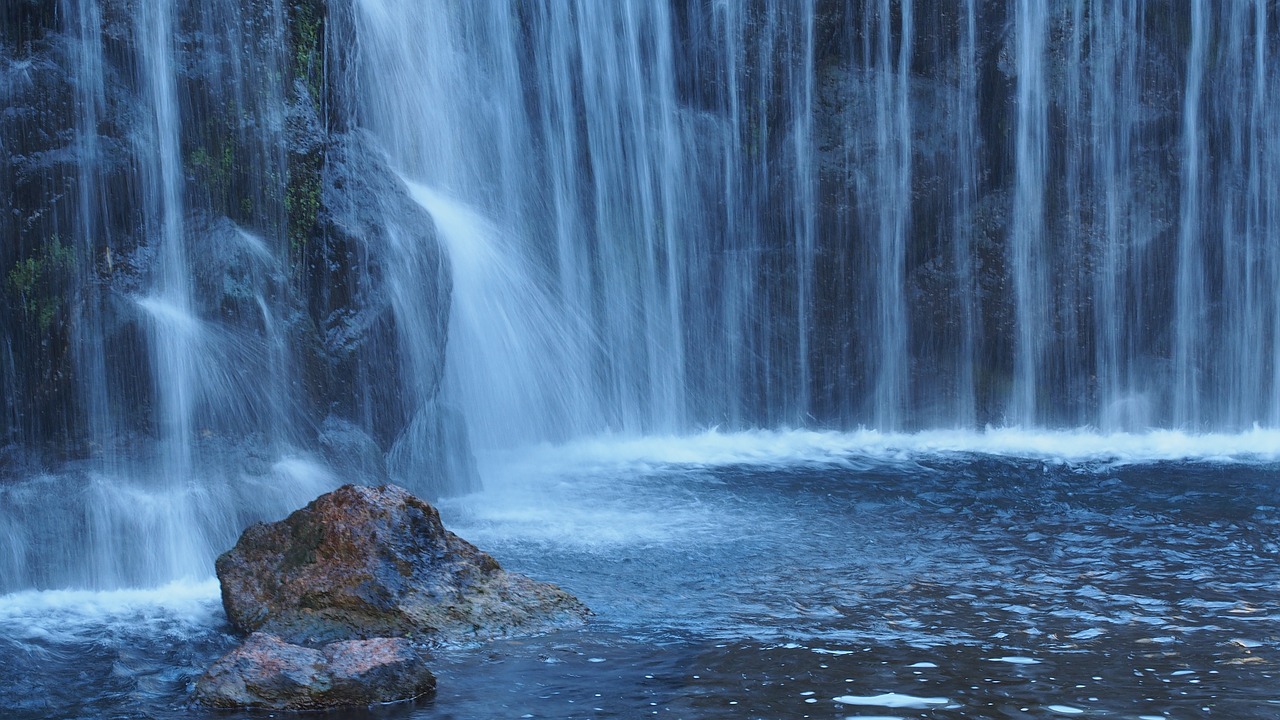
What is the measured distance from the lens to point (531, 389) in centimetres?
1489

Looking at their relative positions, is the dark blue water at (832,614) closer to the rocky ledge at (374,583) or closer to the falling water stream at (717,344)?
the falling water stream at (717,344)

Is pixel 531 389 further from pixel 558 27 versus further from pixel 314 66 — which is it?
pixel 314 66

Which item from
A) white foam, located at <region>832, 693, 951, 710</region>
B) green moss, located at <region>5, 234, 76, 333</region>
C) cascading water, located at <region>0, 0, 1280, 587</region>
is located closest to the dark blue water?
white foam, located at <region>832, 693, 951, 710</region>

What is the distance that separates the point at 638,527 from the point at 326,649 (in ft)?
13.5

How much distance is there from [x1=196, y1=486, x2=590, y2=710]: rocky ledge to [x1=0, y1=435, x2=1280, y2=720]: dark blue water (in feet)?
0.95

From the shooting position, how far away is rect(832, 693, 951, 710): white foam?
5027 mm

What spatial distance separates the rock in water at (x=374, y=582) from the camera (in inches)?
251

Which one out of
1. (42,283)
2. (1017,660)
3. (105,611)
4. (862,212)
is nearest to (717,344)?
(862,212)

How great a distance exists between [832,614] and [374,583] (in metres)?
2.43

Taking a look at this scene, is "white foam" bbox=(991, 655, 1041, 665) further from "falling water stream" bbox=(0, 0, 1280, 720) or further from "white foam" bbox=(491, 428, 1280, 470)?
"white foam" bbox=(491, 428, 1280, 470)

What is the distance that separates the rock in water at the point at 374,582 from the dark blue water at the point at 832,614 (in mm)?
289

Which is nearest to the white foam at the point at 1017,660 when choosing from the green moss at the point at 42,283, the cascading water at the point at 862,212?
the green moss at the point at 42,283

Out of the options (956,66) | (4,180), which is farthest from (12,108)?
(956,66)

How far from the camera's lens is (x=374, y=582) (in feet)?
21.3
